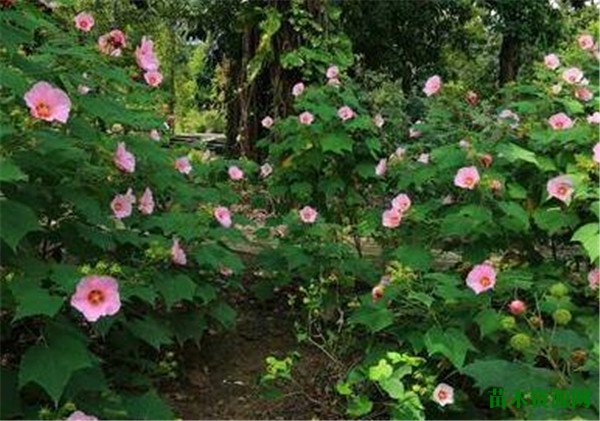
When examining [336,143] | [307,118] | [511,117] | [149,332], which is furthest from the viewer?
[307,118]

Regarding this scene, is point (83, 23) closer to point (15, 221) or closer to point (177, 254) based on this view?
point (177, 254)

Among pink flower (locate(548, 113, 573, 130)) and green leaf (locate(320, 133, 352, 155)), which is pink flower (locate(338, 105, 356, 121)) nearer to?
green leaf (locate(320, 133, 352, 155))

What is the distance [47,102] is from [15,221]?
349 millimetres

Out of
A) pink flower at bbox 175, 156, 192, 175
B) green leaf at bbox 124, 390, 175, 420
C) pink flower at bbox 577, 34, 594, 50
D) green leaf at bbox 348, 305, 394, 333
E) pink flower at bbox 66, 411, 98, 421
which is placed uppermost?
pink flower at bbox 577, 34, 594, 50

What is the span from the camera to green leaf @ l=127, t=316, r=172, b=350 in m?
2.39

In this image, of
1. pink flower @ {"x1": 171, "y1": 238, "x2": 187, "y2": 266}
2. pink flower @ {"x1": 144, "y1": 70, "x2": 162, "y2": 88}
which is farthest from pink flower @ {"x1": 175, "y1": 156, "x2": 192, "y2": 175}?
pink flower @ {"x1": 171, "y1": 238, "x2": 187, "y2": 266}

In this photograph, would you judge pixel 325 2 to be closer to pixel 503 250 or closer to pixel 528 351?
pixel 503 250

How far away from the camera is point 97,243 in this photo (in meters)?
2.31

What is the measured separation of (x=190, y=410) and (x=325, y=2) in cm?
408

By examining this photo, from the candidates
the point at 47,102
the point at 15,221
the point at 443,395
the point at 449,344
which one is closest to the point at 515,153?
the point at 449,344

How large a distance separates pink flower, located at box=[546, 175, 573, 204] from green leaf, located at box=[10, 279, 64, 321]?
164 cm

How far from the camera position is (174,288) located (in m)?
2.49

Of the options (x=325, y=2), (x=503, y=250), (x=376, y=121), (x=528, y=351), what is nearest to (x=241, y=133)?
(x=325, y=2)

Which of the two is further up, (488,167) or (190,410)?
(488,167)
